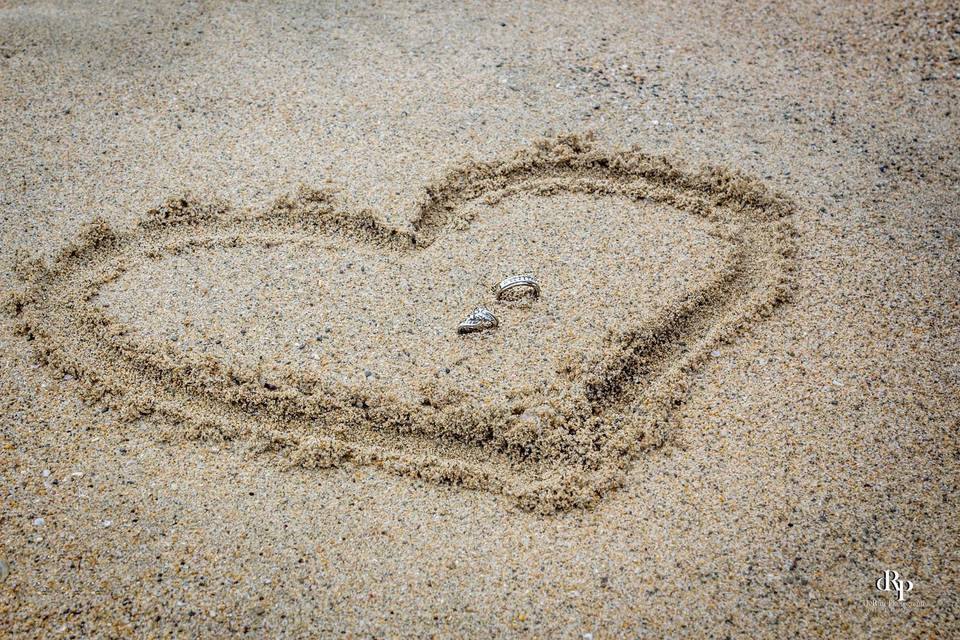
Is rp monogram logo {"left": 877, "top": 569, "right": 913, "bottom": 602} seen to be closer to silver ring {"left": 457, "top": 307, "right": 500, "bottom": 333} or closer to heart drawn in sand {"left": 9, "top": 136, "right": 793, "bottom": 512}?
heart drawn in sand {"left": 9, "top": 136, "right": 793, "bottom": 512}

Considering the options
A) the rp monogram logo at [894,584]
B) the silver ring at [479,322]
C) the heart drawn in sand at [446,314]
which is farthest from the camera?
the silver ring at [479,322]

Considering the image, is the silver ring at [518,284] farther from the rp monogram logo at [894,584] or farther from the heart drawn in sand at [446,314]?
the rp monogram logo at [894,584]

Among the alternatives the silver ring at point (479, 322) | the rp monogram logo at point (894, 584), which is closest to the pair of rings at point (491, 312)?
the silver ring at point (479, 322)

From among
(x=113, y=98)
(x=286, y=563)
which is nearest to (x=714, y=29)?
(x=113, y=98)

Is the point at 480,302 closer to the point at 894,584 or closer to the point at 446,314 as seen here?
the point at 446,314

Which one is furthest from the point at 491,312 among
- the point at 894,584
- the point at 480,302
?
the point at 894,584

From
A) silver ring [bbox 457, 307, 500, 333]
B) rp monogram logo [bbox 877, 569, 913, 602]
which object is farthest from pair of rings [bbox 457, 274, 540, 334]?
rp monogram logo [bbox 877, 569, 913, 602]

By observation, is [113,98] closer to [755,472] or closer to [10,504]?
[10,504]
